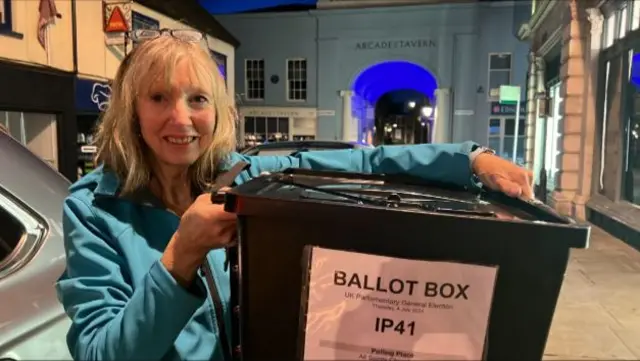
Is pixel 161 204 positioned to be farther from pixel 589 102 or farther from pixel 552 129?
pixel 552 129

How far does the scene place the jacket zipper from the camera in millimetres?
1031

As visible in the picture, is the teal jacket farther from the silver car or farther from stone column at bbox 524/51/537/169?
stone column at bbox 524/51/537/169

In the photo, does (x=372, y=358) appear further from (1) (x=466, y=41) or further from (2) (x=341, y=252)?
(1) (x=466, y=41)

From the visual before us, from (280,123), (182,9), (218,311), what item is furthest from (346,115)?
(218,311)

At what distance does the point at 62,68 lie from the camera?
1.59 m

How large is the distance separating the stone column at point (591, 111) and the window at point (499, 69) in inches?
408

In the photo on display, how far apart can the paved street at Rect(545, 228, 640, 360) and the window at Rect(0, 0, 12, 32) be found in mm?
1433

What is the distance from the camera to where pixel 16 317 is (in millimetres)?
1377

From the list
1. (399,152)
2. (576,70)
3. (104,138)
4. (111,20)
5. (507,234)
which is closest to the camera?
(507,234)

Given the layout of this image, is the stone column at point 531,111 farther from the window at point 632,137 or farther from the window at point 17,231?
the window at point 17,231

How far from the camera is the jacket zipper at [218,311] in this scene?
40.6 inches

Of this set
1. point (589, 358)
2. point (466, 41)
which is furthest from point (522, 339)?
point (466, 41)

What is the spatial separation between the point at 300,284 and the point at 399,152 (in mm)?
551

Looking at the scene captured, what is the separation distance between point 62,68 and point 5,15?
0.24 metres
